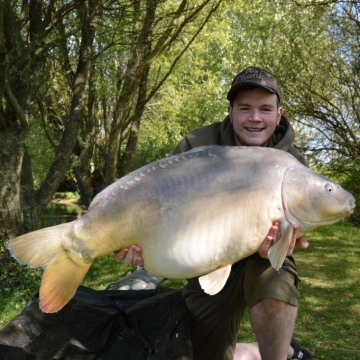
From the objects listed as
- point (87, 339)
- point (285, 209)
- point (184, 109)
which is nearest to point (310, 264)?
point (87, 339)

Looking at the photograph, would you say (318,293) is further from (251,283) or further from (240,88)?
(240,88)

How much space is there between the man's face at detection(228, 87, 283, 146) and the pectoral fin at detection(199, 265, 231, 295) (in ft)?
2.37

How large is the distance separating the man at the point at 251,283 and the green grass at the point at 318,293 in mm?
581

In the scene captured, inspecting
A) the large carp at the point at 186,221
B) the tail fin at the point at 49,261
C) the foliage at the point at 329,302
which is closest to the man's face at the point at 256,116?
the large carp at the point at 186,221

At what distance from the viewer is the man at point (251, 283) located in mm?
2076

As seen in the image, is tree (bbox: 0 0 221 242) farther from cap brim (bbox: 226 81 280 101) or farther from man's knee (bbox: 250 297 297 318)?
man's knee (bbox: 250 297 297 318)

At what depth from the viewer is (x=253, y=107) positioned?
230 centimetres

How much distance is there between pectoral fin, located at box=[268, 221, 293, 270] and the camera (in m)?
1.75

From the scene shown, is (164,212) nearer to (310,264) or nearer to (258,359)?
(258,359)

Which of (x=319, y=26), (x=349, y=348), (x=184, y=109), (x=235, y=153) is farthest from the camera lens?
(x=184, y=109)

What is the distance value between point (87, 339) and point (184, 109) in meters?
11.1

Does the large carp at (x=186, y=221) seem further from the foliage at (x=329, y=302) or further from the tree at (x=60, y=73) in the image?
the tree at (x=60, y=73)

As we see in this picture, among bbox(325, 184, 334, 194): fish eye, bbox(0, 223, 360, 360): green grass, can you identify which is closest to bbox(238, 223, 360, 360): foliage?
bbox(0, 223, 360, 360): green grass

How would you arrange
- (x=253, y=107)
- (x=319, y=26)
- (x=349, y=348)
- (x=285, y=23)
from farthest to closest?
(x=285, y=23)
(x=319, y=26)
(x=349, y=348)
(x=253, y=107)
